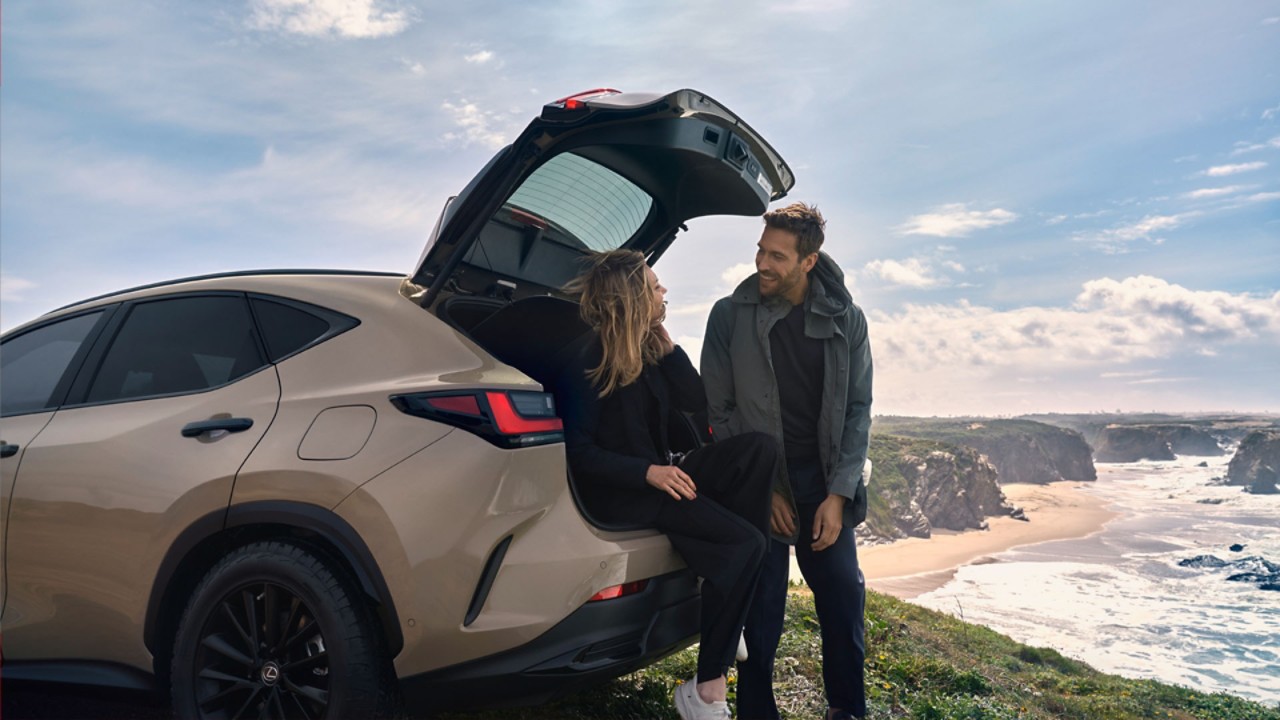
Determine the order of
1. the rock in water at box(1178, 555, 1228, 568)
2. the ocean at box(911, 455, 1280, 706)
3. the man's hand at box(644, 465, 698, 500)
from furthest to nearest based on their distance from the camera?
the rock in water at box(1178, 555, 1228, 568) < the ocean at box(911, 455, 1280, 706) < the man's hand at box(644, 465, 698, 500)

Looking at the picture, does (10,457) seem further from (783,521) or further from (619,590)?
(783,521)

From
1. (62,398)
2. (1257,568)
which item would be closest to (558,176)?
(62,398)

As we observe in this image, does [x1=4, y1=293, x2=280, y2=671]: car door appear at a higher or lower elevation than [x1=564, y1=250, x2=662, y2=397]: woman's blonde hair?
lower

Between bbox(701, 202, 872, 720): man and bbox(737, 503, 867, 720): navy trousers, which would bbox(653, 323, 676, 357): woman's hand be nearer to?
bbox(701, 202, 872, 720): man

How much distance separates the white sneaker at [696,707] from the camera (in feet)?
10.7

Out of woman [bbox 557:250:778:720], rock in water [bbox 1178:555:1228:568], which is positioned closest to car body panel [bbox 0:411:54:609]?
woman [bbox 557:250:778:720]

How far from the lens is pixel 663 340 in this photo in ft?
11.6

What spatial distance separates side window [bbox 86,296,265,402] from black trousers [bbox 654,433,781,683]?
182 centimetres

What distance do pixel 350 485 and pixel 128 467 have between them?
120 centimetres

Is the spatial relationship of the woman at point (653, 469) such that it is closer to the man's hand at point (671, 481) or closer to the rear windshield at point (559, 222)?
the man's hand at point (671, 481)

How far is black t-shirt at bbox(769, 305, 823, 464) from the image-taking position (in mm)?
3910

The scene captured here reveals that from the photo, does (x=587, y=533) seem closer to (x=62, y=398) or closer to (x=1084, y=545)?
(x=62, y=398)

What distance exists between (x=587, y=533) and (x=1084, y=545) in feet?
232

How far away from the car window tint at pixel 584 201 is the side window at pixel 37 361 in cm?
221
